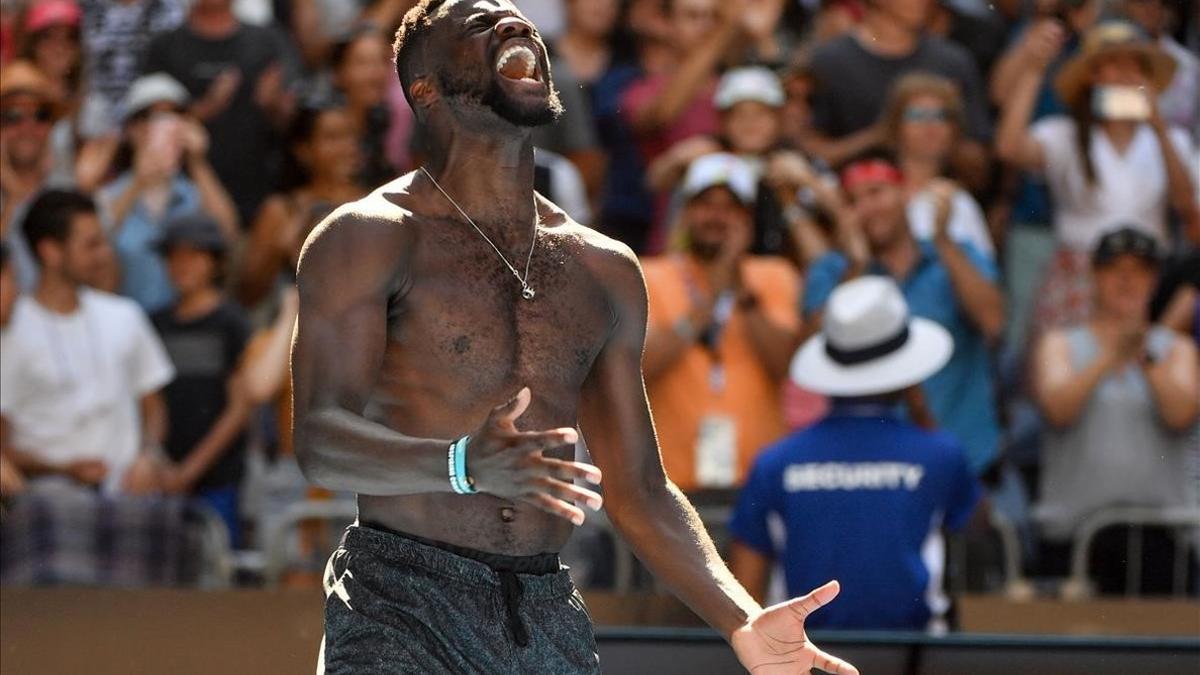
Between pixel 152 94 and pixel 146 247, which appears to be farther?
pixel 152 94

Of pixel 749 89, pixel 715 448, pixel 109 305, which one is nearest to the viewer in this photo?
pixel 715 448

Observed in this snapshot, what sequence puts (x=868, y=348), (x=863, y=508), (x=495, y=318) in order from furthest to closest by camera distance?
(x=868, y=348), (x=863, y=508), (x=495, y=318)

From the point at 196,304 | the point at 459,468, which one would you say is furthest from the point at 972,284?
the point at 459,468

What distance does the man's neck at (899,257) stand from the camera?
791 cm

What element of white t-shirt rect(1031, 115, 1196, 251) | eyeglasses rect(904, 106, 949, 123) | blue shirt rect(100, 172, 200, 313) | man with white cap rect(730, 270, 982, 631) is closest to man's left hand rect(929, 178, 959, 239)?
eyeglasses rect(904, 106, 949, 123)

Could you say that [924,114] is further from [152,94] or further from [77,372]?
[77,372]

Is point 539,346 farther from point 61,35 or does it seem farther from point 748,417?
point 61,35

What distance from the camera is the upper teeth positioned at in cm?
A: 368

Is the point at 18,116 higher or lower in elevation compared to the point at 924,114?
lower

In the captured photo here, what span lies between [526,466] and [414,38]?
1065 mm

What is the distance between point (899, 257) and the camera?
7.93 m

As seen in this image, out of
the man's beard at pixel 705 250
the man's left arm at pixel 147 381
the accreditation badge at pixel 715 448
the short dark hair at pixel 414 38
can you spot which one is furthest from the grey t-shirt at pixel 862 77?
the short dark hair at pixel 414 38

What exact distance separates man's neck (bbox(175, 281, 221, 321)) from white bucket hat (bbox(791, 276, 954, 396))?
2.29 metres

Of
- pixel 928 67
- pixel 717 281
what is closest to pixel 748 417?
pixel 717 281
